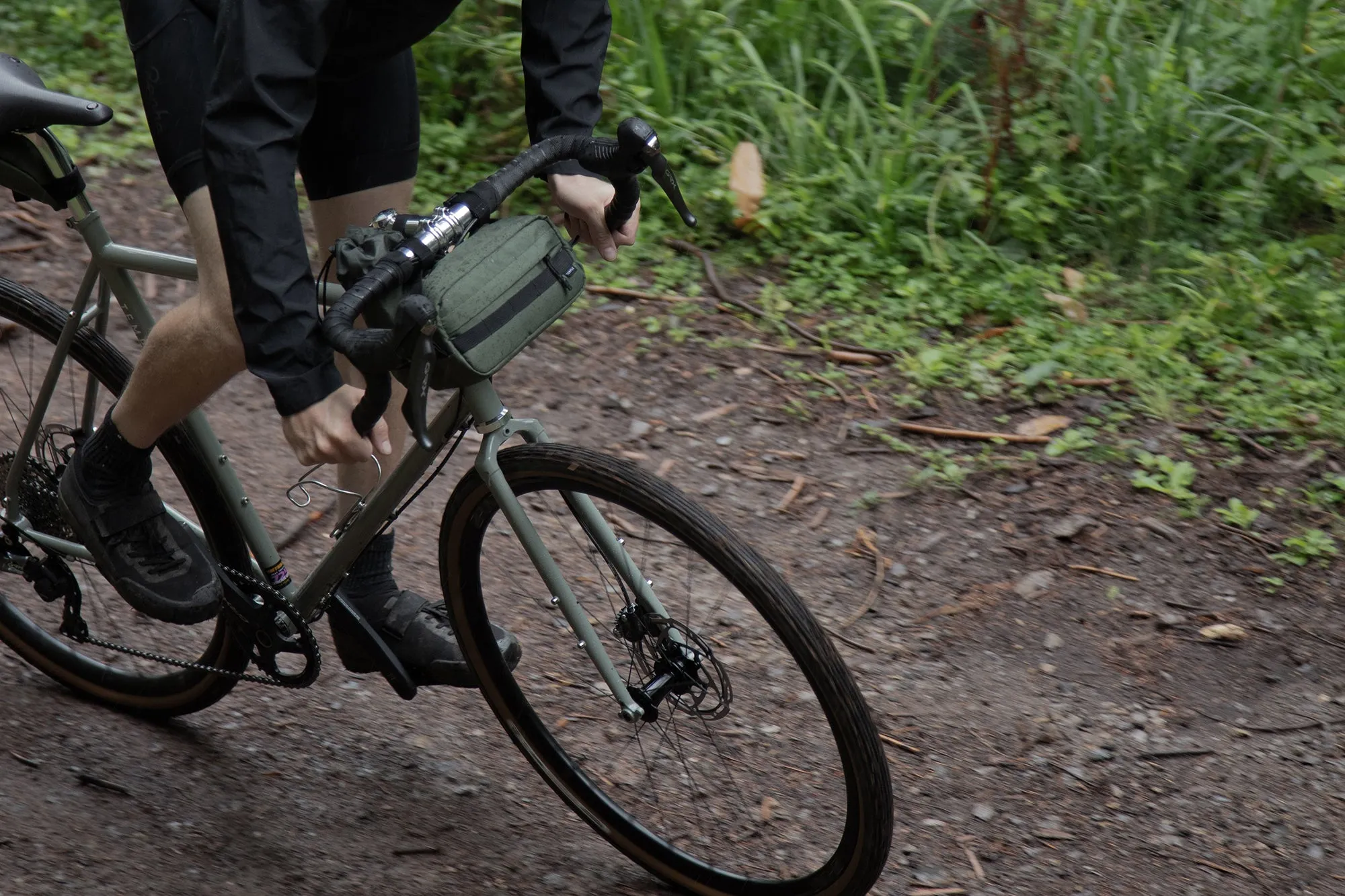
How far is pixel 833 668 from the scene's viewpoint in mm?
2205

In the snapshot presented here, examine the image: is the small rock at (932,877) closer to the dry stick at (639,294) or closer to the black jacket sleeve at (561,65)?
the black jacket sleeve at (561,65)

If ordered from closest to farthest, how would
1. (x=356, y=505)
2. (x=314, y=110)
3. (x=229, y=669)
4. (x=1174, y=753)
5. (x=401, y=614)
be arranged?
(x=314, y=110) → (x=356, y=505) → (x=401, y=614) → (x=229, y=669) → (x=1174, y=753)

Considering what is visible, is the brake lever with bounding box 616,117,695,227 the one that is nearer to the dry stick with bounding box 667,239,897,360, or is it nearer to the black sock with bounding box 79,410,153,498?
the black sock with bounding box 79,410,153,498

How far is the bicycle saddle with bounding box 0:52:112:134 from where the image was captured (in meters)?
2.40

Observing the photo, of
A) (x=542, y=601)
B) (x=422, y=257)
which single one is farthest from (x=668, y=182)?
(x=542, y=601)

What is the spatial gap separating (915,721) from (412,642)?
1242 mm

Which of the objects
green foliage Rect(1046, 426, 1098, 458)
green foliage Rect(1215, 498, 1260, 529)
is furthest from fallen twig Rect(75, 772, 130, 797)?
green foliage Rect(1215, 498, 1260, 529)

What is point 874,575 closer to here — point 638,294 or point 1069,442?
point 1069,442

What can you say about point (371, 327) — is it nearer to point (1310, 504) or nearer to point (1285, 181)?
point (1310, 504)

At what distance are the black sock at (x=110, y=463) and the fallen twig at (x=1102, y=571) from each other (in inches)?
94.7

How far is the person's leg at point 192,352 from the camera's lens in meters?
2.29

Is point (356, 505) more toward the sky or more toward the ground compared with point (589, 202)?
more toward the ground

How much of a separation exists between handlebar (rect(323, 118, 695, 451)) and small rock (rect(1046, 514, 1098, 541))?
1894 millimetres

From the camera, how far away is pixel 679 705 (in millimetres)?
2469
